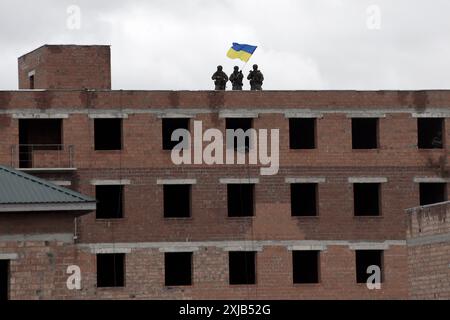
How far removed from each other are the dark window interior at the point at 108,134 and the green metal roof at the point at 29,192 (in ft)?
54.0

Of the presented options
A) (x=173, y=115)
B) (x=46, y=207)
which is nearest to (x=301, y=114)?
(x=173, y=115)

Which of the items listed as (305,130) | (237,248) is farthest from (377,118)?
(237,248)

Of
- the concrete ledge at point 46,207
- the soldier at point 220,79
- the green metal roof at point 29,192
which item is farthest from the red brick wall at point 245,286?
the concrete ledge at point 46,207

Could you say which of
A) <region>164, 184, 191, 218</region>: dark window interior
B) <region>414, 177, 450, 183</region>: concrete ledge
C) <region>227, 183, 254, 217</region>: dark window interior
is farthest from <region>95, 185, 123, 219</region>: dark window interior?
<region>414, 177, 450, 183</region>: concrete ledge

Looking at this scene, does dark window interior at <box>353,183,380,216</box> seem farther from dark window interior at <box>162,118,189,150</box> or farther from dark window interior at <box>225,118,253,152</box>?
dark window interior at <box>162,118,189,150</box>

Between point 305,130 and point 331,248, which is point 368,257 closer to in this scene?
point 331,248

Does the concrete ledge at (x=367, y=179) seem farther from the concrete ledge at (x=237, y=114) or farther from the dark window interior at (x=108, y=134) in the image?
the dark window interior at (x=108, y=134)

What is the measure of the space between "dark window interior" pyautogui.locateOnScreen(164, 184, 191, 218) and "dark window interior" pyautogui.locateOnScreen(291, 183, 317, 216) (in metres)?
3.97

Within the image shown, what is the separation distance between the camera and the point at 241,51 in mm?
59500

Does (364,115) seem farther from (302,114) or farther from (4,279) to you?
(4,279)

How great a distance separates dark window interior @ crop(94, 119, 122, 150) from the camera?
5716 centimetres

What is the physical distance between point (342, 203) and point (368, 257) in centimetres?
227

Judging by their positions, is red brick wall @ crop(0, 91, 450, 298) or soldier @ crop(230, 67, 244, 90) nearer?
red brick wall @ crop(0, 91, 450, 298)

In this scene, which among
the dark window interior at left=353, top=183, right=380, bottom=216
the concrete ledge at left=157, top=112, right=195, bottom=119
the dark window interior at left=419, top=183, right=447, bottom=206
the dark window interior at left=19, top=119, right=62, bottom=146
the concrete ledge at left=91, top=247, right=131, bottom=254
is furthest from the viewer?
the dark window interior at left=419, top=183, right=447, bottom=206
